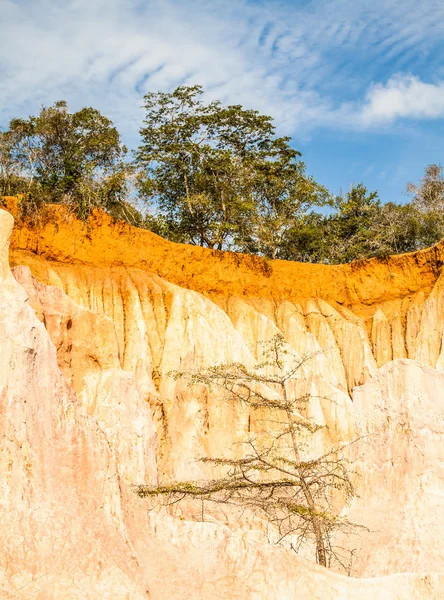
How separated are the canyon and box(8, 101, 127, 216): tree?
3.56m

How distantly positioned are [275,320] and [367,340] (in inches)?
166

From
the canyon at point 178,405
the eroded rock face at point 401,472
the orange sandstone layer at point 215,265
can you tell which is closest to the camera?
the canyon at point 178,405

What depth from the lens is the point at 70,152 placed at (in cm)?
3341

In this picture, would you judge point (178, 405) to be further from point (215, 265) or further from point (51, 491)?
point (51, 491)

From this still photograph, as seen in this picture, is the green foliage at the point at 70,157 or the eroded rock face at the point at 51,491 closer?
the eroded rock face at the point at 51,491

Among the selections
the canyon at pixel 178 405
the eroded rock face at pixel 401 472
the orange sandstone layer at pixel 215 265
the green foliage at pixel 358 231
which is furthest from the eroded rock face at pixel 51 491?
the green foliage at pixel 358 231

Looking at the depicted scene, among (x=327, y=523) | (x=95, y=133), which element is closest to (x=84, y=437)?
(x=327, y=523)

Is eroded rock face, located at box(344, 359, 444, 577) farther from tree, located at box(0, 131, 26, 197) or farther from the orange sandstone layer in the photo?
tree, located at box(0, 131, 26, 197)

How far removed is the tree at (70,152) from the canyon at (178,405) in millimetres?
3560

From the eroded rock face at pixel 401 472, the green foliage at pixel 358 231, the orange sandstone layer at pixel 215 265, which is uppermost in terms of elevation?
the green foliage at pixel 358 231

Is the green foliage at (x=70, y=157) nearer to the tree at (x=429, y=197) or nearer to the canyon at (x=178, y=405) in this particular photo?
the canyon at (x=178, y=405)

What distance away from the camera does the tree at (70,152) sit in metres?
28.5

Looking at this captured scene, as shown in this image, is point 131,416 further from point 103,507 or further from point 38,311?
point 103,507

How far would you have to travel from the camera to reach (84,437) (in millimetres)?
12383
